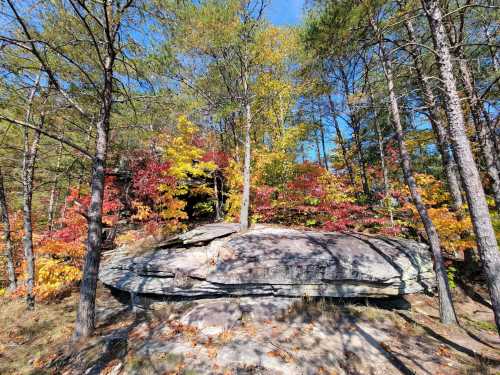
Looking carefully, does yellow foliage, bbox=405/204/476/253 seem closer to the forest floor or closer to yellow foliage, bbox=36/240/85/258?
the forest floor

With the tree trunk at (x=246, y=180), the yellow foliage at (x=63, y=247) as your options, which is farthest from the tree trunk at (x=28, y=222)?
the tree trunk at (x=246, y=180)

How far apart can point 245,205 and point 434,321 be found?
6.47 m

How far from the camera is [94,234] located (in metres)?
5.00

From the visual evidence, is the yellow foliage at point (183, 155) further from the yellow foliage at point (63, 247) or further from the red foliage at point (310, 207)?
the yellow foliage at point (63, 247)

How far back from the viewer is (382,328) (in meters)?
5.32

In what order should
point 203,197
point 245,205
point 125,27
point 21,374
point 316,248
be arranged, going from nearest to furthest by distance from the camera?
point 21,374, point 125,27, point 316,248, point 245,205, point 203,197

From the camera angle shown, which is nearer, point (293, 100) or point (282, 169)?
point (282, 169)

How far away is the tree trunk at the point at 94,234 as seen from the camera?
4.84 meters

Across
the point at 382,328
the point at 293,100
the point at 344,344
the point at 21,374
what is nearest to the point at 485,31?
the point at 293,100

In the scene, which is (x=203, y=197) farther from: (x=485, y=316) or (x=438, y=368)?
(x=485, y=316)

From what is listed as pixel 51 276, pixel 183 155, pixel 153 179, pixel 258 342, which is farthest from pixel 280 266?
pixel 51 276

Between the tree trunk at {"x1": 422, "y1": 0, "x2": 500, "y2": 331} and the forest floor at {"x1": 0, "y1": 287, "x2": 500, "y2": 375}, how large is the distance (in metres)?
1.90

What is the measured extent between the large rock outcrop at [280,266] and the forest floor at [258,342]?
0.46 m

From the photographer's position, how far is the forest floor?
13.2ft
